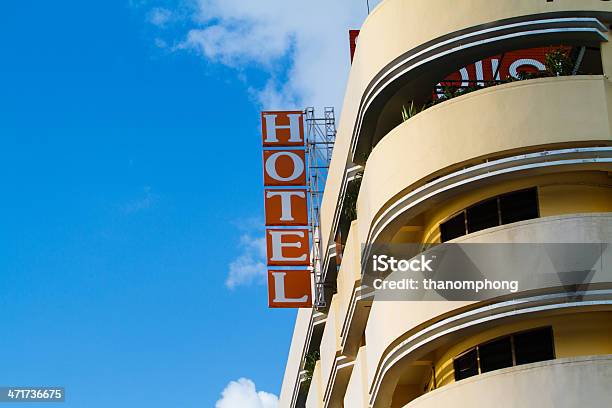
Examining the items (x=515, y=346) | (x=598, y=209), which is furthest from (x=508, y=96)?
(x=515, y=346)

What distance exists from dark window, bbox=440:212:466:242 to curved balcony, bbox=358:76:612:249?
0.77 metres

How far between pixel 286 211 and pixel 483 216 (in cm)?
1167

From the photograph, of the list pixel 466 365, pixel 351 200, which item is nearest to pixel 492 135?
pixel 466 365

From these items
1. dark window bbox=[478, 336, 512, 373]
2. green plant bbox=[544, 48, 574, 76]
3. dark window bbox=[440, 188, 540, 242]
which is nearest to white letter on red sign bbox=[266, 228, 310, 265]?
dark window bbox=[440, 188, 540, 242]

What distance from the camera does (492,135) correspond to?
95.1 feet

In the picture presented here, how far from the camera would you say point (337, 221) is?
38344 mm

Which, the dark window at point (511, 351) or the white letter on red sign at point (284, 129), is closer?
the dark window at point (511, 351)

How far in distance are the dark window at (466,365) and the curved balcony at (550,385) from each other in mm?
1839

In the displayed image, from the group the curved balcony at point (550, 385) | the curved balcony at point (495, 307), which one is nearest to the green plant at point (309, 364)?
the curved balcony at point (495, 307)

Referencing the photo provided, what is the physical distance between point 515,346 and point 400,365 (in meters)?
3.37

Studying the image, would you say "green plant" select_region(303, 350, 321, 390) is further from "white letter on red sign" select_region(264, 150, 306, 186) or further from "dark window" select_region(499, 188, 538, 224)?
"dark window" select_region(499, 188, 538, 224)

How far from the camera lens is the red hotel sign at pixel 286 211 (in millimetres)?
40562

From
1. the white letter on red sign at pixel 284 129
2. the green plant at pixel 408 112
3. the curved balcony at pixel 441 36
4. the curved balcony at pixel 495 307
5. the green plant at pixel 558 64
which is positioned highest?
the white letter on red sign at pixel 284 129

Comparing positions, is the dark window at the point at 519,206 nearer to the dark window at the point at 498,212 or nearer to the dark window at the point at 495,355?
the dark window at the point at 498,212
